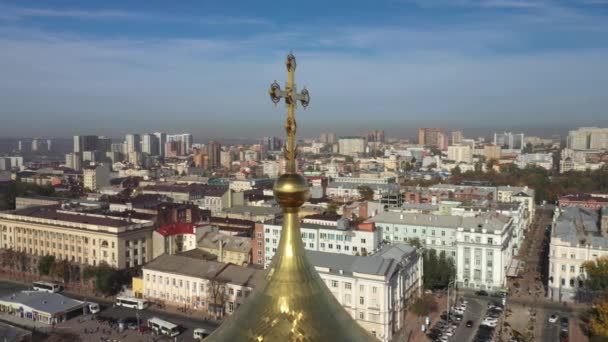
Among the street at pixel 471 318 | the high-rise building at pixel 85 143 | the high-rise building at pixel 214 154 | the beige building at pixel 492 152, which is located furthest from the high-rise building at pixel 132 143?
the street at pixel 471 318

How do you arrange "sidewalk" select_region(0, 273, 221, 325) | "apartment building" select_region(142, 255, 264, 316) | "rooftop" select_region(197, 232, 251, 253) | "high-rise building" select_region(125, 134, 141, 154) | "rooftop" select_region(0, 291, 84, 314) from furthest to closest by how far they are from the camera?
"high-rise building" select_region(125, 134, 141, 154)
"rooftop" select_region(197, 232, 251, 253)
"sidewalk" select_region(0, 273, 221, 325)
"apartment building" select_region(142, 255, 264, 316)
"rooftop" select_region(0, 291, 84, 314)

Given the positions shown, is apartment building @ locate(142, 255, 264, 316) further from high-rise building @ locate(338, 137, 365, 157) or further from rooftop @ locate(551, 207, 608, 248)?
high-rise building @ locate(338, 137, 365, 157)

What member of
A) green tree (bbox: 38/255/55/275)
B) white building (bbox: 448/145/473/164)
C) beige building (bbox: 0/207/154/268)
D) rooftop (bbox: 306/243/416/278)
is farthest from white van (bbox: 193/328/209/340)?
white building (bbox: 448/145/473/164)

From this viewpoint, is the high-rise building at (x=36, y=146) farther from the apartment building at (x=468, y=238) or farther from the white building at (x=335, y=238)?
the apartment building at (x=468, y=238)

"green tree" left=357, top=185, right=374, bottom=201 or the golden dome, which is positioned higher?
the golden dome

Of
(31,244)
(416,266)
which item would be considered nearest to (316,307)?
(416,266)

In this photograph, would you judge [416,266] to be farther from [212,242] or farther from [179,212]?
[179,212]
